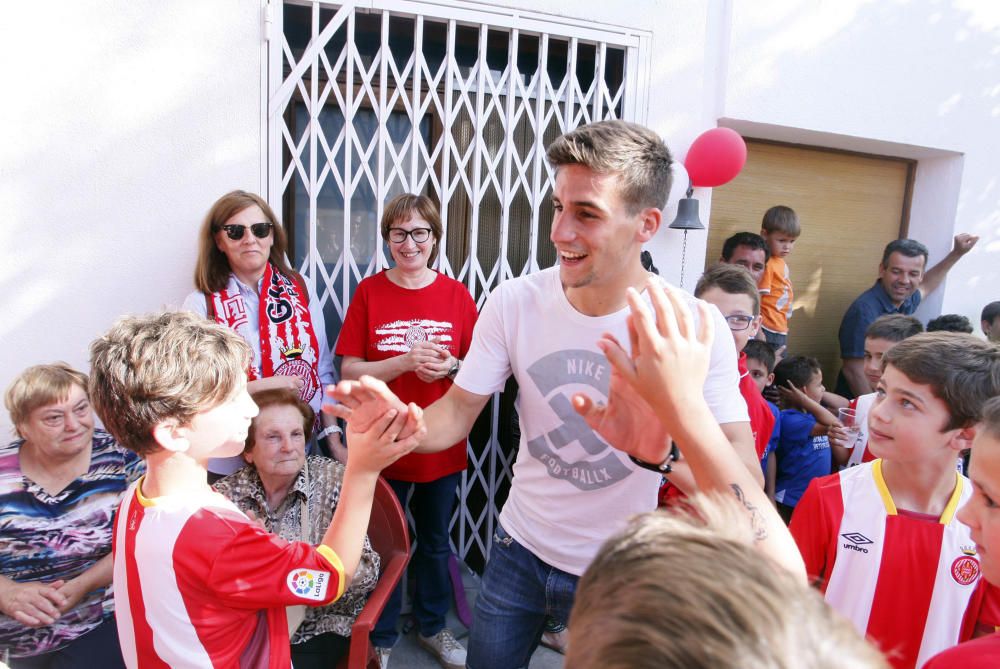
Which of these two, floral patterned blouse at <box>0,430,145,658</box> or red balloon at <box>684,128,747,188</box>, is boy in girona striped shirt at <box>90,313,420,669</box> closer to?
floral patterned blouse at <box>0,430,145,658</box>

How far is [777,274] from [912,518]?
8.79 ft

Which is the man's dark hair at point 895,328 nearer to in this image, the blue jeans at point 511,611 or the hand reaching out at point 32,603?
the blue jeans at point 511,611

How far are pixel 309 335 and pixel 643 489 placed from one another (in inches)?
65.4

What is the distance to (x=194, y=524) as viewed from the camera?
127 cm

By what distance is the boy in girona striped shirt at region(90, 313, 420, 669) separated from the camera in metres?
1.26

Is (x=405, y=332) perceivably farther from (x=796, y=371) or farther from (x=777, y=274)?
(x=777, y=274)

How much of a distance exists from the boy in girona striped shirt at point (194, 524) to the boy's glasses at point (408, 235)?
57.3 inches

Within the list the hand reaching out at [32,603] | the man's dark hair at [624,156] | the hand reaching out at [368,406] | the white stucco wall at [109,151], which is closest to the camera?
the hand reaching out at [368,406]

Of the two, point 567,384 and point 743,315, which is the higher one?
point 743,315

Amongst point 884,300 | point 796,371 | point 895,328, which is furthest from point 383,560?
point 884,300

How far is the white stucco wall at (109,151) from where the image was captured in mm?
2643

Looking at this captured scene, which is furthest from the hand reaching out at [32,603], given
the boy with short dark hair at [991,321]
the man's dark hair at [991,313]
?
the man's dark hair at [991,313]

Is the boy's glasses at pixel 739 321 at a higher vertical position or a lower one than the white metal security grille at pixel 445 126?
lower

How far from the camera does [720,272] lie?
8.73 ft
